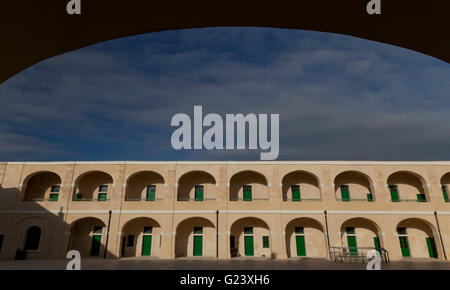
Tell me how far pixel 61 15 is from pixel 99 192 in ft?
91.5

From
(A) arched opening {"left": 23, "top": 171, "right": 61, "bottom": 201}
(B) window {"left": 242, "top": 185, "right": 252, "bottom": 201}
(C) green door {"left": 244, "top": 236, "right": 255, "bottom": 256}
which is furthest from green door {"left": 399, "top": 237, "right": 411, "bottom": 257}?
(A) arched opening {"left": 23, "top": 171, "right": 61, "bottom": 201}

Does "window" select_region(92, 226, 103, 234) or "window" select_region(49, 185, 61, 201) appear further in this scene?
"window" select_region(49, 185, 61, 201)

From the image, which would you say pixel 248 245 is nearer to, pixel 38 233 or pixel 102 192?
pixel 102 192

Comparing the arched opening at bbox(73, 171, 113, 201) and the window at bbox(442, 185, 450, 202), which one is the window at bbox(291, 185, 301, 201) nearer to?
the window at bbox(442, 185, 450, 202)

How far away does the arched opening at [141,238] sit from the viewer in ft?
83.7

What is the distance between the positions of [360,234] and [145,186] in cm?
2031

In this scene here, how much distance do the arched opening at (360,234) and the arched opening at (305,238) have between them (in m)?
1.95

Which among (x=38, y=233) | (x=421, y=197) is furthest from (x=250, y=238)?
(x=38, y=233)

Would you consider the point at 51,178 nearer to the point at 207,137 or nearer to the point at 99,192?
the point at 99,192

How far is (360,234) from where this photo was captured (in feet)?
83.5

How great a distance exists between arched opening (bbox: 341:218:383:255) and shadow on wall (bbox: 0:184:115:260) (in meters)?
20.4

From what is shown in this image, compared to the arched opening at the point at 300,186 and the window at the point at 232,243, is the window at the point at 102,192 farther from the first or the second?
the arched opening at the point at 300,186

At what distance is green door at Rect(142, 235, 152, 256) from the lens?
25652 mm
